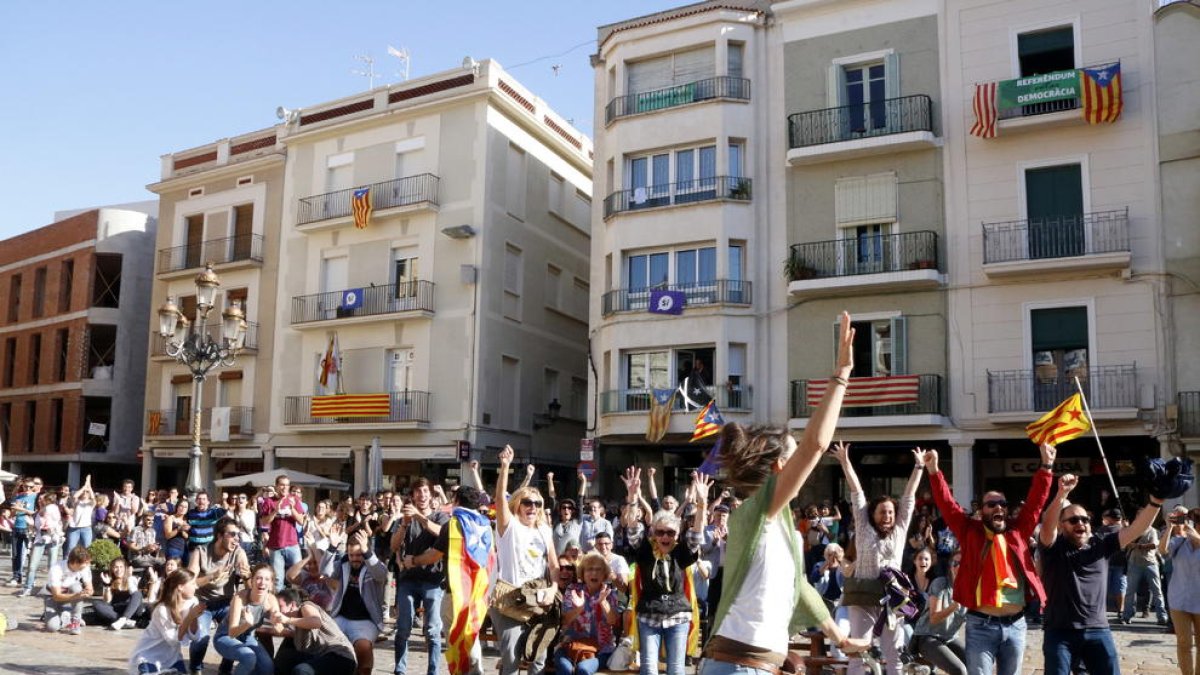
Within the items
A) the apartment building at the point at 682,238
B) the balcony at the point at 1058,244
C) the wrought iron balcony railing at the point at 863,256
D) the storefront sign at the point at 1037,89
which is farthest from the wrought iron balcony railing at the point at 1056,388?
the storefront sign at the point at 1037,89

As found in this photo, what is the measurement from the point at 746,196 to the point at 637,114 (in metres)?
3.62

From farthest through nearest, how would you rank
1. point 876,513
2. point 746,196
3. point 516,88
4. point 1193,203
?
point 516,88 < point 746,196 < point 1193,203 < point 876,513

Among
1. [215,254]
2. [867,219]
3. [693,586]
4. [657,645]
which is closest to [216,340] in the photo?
[215,254]

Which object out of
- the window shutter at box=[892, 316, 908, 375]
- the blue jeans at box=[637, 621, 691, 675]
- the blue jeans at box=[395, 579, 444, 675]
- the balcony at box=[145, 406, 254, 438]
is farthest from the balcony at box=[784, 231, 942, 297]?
the balcony at box=[145, 406, 254, 438]

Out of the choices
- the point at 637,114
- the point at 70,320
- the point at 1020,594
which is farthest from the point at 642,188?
the point at 70,320

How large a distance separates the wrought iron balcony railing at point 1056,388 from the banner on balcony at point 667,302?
7157 millimetres

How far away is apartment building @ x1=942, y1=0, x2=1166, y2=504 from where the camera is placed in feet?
74.3

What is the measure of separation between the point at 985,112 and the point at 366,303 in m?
17.2

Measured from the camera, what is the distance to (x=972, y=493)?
23.9 meters

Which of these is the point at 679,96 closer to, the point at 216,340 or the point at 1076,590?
the point at 216,340

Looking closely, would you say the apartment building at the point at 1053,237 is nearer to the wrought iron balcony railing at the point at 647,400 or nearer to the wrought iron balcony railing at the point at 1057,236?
the wrought iron balcony railing at the point at 1057,236

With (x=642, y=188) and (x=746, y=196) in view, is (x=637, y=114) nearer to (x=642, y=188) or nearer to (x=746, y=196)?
(x=642, y=188)

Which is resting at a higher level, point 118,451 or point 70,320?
point 70,320

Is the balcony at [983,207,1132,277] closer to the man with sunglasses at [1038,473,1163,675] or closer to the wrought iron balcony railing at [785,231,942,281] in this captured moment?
the wrought iron balcony railing at [785,231,942,281]
